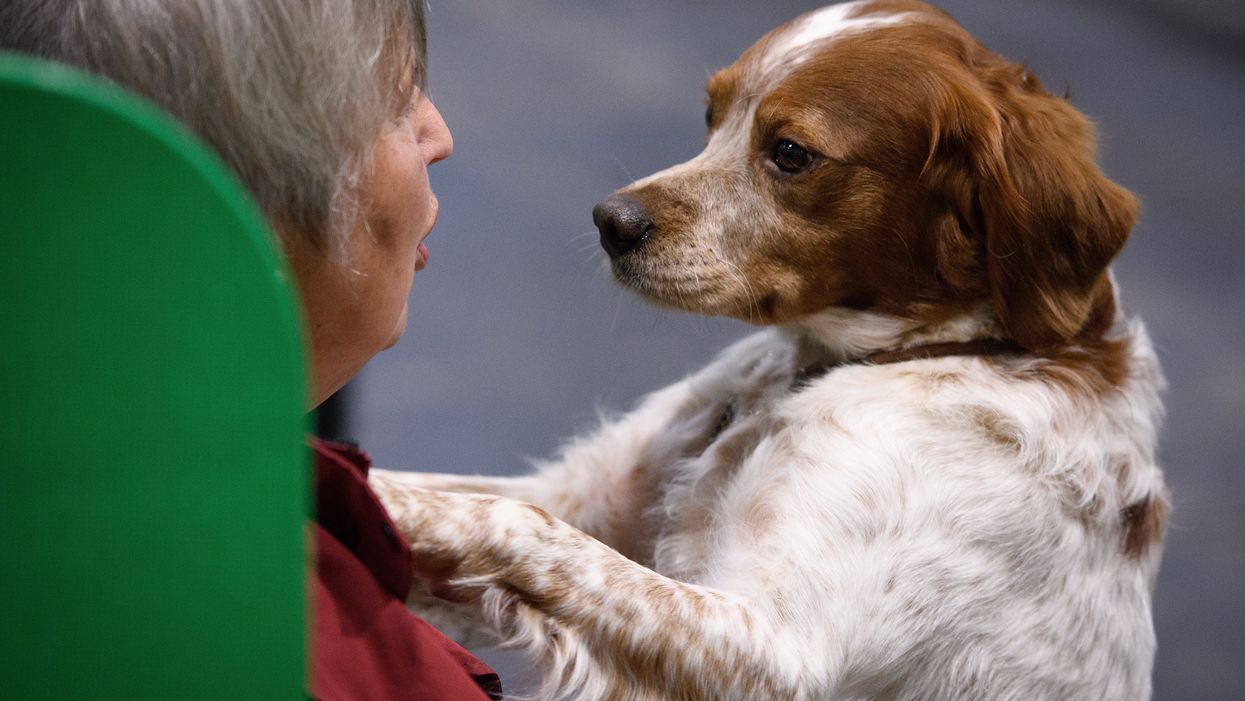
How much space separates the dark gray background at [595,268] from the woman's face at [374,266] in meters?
1.44

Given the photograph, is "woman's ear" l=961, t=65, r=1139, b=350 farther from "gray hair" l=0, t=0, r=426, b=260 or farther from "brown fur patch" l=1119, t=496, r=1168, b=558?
"gray hair" l=0, t=0, r=426, b=260

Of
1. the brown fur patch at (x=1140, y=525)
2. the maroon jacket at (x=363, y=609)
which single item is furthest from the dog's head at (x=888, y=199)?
the maroon jacket at (x=363, y=609)

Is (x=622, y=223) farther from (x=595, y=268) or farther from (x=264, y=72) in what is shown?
(x=595, y=268)

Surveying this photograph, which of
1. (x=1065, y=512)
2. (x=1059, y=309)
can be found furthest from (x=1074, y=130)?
(x=1065, y=512)

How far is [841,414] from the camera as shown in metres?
1.25

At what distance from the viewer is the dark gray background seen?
8.14 ft

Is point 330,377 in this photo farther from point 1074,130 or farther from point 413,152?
point 1074,130

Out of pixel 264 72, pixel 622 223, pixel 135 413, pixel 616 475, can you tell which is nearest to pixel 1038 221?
pixel 622 223

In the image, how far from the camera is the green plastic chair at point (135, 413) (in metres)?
0.48

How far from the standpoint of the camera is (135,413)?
503mm

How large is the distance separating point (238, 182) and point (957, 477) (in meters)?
0.77

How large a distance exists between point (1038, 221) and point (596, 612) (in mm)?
607

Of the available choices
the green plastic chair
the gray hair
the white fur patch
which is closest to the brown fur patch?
the white fur patch

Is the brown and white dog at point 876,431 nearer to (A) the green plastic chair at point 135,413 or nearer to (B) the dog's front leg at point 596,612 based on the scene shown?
(B) the dog's front leg at point 596,612
